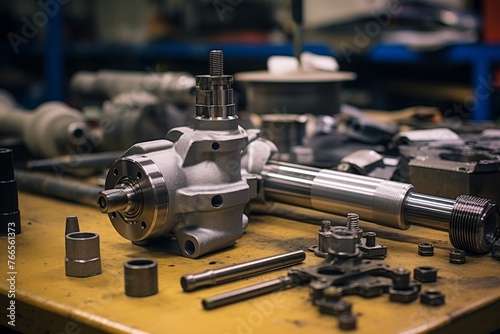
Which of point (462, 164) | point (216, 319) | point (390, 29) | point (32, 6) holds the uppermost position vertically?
point (32, 6)

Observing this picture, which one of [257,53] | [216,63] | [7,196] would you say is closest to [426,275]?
[216,63]

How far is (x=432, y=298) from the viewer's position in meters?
0.86

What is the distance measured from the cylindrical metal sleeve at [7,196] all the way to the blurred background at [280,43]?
1.49 metres

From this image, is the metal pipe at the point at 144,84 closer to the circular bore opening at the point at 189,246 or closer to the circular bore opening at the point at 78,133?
the circular bore opening at the point at 78,133

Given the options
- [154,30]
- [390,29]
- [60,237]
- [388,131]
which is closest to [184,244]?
[60,237]

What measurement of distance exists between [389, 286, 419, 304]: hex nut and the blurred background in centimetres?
171

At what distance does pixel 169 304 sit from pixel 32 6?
512 cm

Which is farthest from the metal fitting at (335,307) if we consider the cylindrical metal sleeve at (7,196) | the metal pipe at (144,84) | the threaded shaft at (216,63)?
the metal pipe at (144,84)

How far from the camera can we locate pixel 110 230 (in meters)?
1.23

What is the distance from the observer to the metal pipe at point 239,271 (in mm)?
921

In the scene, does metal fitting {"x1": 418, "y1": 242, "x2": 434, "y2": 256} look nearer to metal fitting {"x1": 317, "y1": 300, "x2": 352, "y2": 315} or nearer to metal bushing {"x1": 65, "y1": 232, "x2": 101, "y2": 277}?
metal fitting {"x1": 317, "y1": 300, "x2": 352, "y2": 315}

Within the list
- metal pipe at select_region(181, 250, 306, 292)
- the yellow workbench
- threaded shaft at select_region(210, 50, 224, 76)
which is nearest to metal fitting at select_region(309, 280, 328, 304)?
the yellow workbench

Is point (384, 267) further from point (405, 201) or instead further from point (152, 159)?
point (152, 159)

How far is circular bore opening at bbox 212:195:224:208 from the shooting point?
1.08 meters
